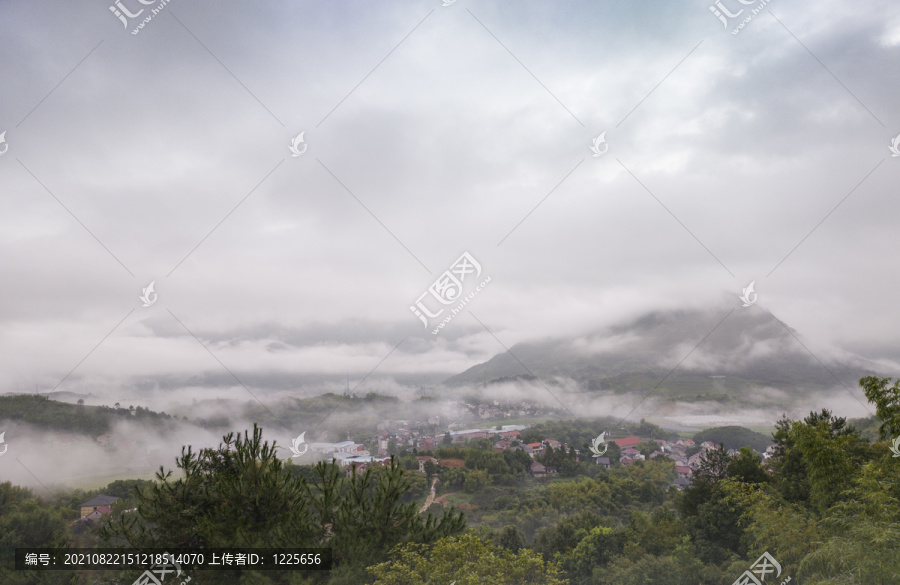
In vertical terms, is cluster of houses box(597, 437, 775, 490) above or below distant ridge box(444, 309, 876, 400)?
below

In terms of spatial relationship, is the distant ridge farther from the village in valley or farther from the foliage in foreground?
the foliage in foreground

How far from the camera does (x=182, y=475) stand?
1035 centimetres

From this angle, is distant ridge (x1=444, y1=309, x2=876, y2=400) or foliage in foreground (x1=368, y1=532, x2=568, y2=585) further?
distant ridge (x1=444, y1=309, x2=876, y2=400)

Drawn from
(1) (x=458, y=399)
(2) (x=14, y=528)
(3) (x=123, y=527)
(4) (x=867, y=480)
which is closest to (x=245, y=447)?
(3) (x=123, y=527)

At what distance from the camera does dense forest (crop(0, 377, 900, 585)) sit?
8.77m

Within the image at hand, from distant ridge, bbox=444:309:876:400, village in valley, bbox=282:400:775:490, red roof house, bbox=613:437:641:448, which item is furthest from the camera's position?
distant ridge, bbox=444:309:876:400

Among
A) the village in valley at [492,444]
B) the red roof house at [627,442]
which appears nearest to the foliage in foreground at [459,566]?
the village in valley at [492,444]

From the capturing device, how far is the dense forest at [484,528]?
28.8ft

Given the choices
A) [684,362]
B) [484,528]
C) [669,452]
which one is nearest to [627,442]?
[669,452]

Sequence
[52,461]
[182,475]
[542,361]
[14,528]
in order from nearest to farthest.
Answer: [182,475] < [14,528] < [52,461] < [542,361]

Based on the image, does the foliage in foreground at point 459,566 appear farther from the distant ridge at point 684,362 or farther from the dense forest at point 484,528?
the distant ridge at point 684,362

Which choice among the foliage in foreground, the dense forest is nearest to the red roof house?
the dense forest

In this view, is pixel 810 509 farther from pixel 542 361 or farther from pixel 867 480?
pixel 542 361

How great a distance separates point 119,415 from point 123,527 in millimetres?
59332
